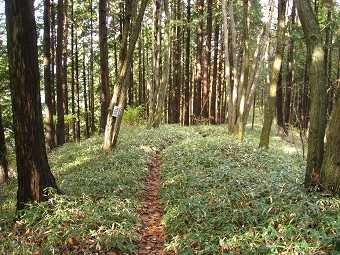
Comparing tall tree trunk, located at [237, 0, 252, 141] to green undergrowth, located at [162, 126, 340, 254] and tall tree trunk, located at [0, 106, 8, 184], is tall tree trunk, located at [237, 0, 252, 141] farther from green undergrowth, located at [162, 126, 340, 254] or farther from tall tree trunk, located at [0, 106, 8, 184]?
tall tree trunk, located at [0, 106, 8, 184]

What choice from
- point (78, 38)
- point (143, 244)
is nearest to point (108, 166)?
point (143, 244)

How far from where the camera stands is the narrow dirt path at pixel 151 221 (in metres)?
4.81

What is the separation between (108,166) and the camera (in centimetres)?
838

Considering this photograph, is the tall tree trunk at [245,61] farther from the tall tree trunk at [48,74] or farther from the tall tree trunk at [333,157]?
the tall tree trunk at [48,74]

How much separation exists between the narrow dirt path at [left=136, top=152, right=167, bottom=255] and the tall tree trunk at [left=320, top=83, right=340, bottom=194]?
9.76 feet

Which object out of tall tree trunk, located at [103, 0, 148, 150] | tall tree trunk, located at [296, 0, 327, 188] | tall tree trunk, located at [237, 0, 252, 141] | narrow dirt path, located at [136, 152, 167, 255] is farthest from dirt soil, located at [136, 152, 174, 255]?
tall tree trunk, located at [237, 0, 252, 141]

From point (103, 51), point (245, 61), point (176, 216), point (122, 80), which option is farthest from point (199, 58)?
point (176, 216)

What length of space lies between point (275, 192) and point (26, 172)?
174 inches

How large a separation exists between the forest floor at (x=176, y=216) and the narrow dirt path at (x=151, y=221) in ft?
0.06

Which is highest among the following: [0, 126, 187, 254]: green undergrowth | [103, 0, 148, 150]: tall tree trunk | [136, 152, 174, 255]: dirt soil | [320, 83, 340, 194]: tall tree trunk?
[103, 0, 148, 150]: tall tree trunk

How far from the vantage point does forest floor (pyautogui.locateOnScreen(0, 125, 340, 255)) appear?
4176 millimetres

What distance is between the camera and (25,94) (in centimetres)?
480

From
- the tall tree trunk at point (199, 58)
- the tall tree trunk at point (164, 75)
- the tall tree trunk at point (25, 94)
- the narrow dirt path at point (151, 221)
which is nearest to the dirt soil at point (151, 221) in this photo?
the narrow dirt path at point (151, 221)

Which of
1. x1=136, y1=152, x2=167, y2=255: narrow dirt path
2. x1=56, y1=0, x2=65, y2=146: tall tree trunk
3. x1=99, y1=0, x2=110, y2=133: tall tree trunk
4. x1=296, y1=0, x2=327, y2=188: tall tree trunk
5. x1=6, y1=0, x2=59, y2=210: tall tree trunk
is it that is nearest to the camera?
x1=6, y1=0, x2=59, y2=210: tall tree trunk
